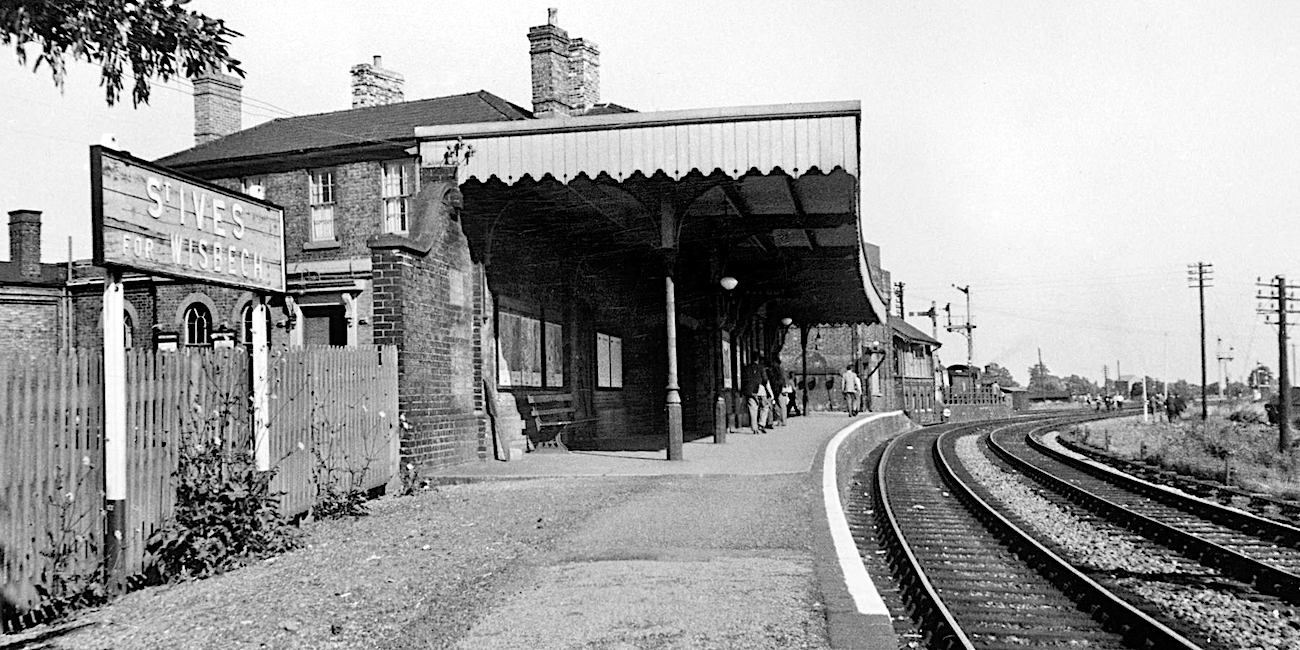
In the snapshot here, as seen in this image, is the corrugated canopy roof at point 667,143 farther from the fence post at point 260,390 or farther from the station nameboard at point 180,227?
the fence post at point 260,390

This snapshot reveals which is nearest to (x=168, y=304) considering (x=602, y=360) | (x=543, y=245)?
(x=602, y=360)

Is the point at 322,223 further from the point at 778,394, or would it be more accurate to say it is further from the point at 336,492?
the point at 336,492

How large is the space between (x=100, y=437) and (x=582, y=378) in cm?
1128

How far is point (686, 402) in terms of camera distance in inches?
880

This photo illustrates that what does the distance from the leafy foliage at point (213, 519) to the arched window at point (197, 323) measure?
18389mm

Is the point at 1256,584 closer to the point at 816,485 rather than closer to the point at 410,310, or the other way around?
the point at 816,485

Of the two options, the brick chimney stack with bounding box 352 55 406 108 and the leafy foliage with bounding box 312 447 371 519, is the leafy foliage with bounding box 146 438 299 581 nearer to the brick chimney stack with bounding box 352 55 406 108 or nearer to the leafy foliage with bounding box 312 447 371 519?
the leafy foliage with bounding box 312 447 371 519

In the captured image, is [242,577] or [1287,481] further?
[1287,481]

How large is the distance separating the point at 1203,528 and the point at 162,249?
36.0 feet

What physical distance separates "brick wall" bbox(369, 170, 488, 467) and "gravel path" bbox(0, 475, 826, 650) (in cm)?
197

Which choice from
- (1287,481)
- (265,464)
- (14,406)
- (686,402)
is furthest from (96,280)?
(1287,481)

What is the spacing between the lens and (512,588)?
645 cm

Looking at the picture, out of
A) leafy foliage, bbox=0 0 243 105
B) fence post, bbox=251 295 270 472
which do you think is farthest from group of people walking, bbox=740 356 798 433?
leafy foliage, bbox=0 0 243 105

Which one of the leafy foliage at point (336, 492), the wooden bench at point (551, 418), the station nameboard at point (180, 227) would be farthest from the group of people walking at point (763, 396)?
the station nameboard at point (180, 227)
